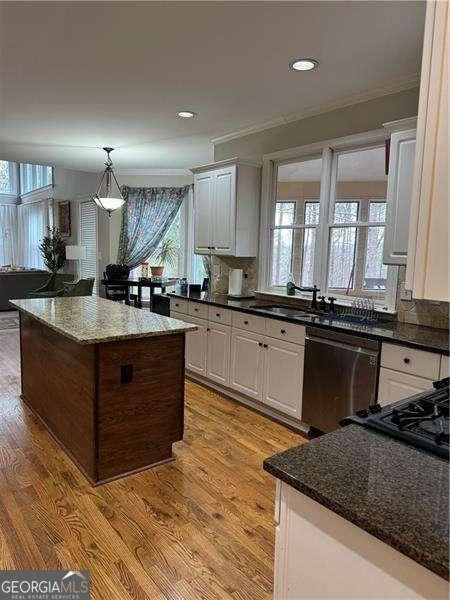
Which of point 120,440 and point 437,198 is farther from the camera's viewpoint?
point 120,440

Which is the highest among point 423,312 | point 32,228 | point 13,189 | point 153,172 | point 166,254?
point 13,189

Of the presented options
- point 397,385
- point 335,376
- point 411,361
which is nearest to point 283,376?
point 335,376

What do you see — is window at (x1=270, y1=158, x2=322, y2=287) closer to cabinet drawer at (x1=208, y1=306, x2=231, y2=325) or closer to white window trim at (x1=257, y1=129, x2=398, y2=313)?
white window trim at (x1=257, y1=129, x2=398, y2=313)

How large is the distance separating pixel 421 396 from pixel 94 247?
7512mm

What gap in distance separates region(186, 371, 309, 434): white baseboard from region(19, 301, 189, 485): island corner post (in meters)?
1.02

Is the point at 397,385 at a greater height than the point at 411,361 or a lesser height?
lesser

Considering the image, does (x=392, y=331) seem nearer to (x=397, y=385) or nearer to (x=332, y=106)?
(x=397, y=385)

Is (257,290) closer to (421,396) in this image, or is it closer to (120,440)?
(120,440)

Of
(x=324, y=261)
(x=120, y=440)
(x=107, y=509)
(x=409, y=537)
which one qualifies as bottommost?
(x=107, y=509)

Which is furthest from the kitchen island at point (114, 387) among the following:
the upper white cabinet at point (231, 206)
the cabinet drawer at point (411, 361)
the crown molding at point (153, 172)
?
the crown molding at point (153, 172)

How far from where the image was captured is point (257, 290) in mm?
4480

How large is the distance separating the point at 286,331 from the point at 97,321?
1.44 metres

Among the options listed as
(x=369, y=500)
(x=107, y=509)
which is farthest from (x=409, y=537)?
(x=107, y=509)

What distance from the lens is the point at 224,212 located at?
435 centimetres
